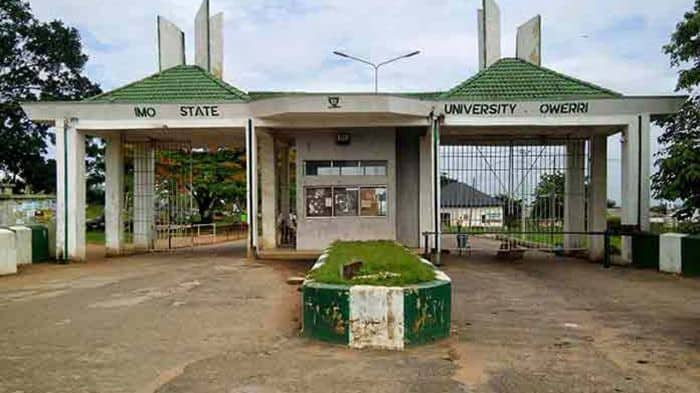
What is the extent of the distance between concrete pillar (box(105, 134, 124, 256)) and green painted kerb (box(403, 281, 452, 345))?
Answer: 15647 millimetres

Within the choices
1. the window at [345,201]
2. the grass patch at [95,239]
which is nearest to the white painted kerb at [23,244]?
the window at [345,201]

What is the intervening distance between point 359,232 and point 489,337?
11485 mm

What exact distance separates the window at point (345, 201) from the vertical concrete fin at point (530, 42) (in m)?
7.33

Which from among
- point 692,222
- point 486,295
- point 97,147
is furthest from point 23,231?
point 97,147

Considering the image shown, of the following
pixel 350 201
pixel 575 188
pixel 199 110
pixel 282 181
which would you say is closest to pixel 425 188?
pixel 350 201

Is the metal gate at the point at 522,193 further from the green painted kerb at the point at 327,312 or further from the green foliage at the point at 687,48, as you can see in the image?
the green painted kerb at the point at 327,312

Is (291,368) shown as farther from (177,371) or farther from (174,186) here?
(174,186)

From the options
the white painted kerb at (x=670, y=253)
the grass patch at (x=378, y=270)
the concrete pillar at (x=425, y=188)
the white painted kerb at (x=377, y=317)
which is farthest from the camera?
the concrete pillar at (x=425, y=188)

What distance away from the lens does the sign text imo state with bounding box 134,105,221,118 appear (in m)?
18.1

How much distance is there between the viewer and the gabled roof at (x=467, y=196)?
19453 mm

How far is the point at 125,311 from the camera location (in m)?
9.80

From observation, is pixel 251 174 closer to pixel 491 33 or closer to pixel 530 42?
pixel 491 33

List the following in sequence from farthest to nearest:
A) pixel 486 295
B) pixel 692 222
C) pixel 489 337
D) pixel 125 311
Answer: pixel 692 222
pixel 486 295
pixel 125 311
pixel 489 337

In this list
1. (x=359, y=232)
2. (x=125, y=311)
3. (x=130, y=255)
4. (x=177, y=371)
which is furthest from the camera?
(x=130, y=255)
